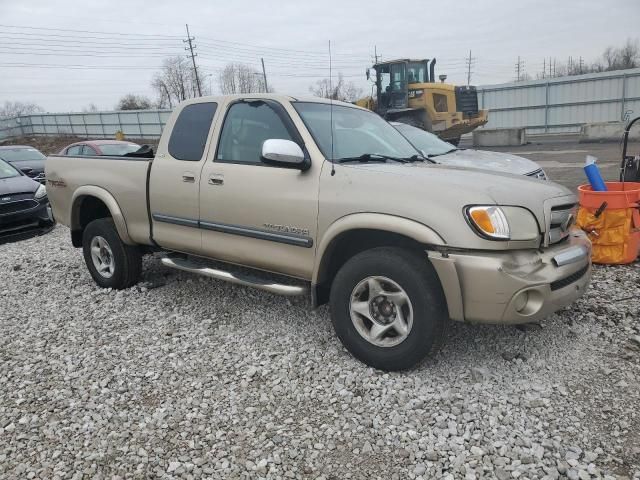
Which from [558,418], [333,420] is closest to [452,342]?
[558,418]

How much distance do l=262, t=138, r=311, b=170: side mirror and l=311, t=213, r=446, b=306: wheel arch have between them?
0.52 metres

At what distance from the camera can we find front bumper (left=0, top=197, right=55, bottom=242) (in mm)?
8492

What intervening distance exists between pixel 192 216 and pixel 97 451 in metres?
2.02

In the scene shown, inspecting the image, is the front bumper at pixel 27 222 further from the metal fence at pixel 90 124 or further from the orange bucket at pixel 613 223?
the metal fence at pixel 90 124

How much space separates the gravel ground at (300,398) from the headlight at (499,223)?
0.99 meters

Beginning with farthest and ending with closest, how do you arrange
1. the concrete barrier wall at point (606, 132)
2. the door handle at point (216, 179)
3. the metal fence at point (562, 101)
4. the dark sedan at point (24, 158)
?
1. the metal fence at point (562, 101)
2. the concrete barrier wall at point (606, 132)
3. the dark sedan at point (24, 158)
4. the door handle at point (216, 179)

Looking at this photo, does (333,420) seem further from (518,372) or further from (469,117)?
(469,117)

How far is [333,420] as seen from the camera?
294cm

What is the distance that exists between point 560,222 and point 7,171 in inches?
388

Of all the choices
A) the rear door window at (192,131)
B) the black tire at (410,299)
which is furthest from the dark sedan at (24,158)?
the black tire at (410,299)

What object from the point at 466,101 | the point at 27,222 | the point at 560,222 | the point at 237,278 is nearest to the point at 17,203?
the point at 27,222

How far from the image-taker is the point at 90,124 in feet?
140

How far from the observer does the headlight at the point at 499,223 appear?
2875 mm

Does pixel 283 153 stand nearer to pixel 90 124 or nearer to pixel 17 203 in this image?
pixel 17 203
